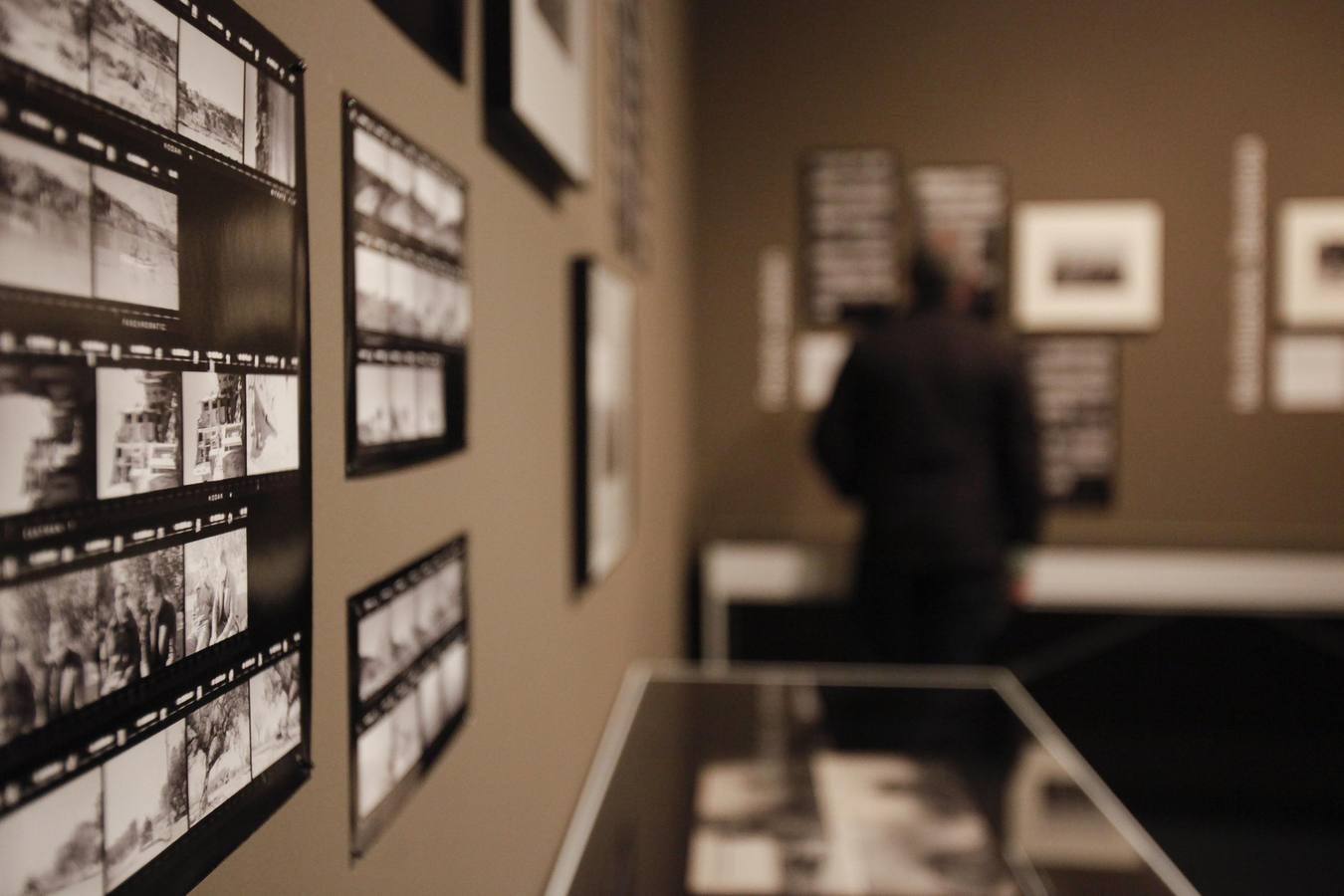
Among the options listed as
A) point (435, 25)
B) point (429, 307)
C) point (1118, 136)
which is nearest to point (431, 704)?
point (429, 307)

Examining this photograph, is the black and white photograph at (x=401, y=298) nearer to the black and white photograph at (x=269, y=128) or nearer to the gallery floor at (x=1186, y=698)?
the black and white photograph at (x=269, y=128)

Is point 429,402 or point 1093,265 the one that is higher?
point 1093,265

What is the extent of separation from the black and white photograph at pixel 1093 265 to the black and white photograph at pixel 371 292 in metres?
3.32

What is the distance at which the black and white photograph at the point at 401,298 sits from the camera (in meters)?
0.69

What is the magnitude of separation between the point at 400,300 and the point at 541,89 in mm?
446

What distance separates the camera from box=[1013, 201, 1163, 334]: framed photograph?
11.5 feet

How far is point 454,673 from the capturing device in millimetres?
840

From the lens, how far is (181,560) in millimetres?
431

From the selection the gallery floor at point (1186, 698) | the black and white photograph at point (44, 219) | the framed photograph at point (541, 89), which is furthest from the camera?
the gallery floor at point (1186, 698)

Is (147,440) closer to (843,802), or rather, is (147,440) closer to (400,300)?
(400,300)

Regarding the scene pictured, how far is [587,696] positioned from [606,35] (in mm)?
1113

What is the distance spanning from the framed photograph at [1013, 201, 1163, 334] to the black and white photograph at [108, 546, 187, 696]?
350 cm

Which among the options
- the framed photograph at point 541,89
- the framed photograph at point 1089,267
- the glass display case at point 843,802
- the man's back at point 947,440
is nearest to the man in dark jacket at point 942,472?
the man's back at point 947,440

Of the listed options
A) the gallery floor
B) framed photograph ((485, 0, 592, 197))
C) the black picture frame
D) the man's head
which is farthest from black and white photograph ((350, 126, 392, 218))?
the gallery floor
